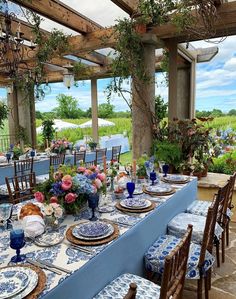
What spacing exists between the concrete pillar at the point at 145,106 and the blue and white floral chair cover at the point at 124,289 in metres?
2.86

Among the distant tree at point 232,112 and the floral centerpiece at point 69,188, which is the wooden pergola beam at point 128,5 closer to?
the distant tree at point 232,112

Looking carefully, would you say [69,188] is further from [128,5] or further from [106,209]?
[128,5]

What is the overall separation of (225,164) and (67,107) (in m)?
6.43

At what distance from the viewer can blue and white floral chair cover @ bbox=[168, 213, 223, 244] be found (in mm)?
2262

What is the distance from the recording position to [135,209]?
80.0 inches

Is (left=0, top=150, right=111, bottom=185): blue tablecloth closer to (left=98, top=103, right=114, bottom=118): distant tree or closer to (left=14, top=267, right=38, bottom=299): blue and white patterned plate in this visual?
(left=98, top=103, right=114, bottom=118): distant tree

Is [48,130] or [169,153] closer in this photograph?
[169,153]

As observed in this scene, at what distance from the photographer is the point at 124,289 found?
4.87ft

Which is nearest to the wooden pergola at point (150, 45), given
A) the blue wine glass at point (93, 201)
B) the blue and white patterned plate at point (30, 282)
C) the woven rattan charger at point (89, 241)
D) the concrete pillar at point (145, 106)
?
the concrete pillar at point (145, 106)

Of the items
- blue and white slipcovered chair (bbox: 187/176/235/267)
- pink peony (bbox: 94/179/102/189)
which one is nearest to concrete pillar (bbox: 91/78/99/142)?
blue and white slipcovered chair (bbox: 187/176/235/267)

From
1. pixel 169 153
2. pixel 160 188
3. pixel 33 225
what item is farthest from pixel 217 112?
pixel 33 225

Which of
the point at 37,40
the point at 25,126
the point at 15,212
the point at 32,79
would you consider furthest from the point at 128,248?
the point at 25,126

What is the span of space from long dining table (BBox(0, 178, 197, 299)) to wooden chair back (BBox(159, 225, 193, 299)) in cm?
41

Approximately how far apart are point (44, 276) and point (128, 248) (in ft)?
2.25
